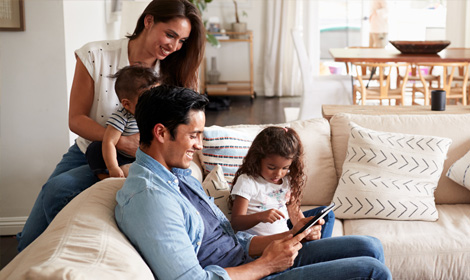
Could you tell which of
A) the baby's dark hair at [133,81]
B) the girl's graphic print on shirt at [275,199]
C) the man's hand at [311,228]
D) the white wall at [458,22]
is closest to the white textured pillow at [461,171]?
the girl's graphic print on shirt at [275,199]

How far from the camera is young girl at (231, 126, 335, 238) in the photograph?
2.23 meters

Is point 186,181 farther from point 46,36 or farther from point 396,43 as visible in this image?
point 396,43

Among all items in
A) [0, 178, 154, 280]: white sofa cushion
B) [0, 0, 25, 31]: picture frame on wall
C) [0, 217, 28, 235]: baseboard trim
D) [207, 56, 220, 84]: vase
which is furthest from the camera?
[207, 56, 220, 84]: vase

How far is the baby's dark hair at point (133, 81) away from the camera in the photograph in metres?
2.11

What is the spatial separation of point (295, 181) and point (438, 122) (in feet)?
3.46

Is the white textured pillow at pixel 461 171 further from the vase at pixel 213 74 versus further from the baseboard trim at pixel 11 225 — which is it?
the vase at pixel 213 74

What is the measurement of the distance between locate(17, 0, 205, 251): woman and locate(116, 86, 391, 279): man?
0.61 meters

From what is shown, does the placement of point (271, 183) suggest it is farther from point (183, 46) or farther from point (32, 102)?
point (32, 102)

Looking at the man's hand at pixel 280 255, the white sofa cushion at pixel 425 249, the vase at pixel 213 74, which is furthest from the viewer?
the vase at pixel 213 74

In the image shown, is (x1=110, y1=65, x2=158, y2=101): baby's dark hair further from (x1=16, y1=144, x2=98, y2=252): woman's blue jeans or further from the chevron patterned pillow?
the chevron patterned pillow

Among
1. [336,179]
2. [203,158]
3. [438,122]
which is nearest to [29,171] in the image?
[203,158]

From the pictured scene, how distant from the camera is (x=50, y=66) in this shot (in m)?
3.40

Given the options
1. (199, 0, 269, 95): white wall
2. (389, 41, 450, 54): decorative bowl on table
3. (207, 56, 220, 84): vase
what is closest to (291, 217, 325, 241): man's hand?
(389, 41, 450, 54): decorative bowl on table

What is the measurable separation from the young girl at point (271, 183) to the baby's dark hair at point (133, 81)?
0.50m
